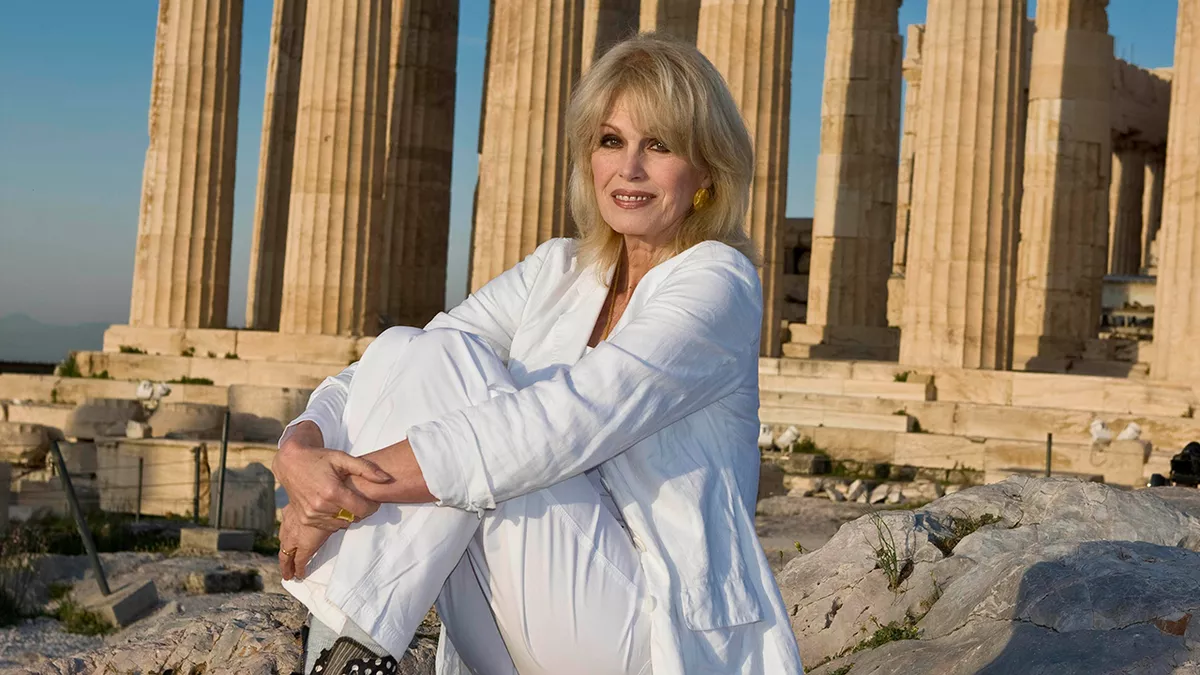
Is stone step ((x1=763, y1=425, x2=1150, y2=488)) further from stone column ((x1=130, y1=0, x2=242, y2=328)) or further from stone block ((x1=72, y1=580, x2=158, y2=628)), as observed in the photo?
stone column ((x1=130, y1=0, x2=242, y2=328))

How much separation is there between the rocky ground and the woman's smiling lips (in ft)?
5.71

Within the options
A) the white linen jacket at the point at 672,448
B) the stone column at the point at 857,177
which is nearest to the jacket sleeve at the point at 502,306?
the white linen jacket at the point at 672,448

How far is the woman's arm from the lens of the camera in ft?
8.35

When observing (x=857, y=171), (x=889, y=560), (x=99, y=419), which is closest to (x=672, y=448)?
(x=889, y=560)

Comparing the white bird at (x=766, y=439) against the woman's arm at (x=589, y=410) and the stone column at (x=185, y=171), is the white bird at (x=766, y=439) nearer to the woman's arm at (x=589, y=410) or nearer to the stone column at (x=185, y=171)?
the stone column at (x=185, y=171)

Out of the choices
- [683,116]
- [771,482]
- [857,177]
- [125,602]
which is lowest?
[125,602]

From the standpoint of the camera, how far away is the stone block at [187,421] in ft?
59.1

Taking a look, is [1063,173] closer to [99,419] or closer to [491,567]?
[99,419]

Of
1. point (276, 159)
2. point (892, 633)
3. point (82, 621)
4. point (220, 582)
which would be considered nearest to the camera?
point (892, 633)

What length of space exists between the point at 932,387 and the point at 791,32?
5431 mm

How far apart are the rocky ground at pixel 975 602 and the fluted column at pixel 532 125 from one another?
1458 centimetres

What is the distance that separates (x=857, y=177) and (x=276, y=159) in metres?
10.9

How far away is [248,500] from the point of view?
1384 cm

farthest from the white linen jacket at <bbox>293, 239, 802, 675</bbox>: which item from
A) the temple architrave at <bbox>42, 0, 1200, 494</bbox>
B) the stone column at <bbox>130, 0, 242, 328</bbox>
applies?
the stone column at <bbox>130, 0, 242, 328</bbox>
